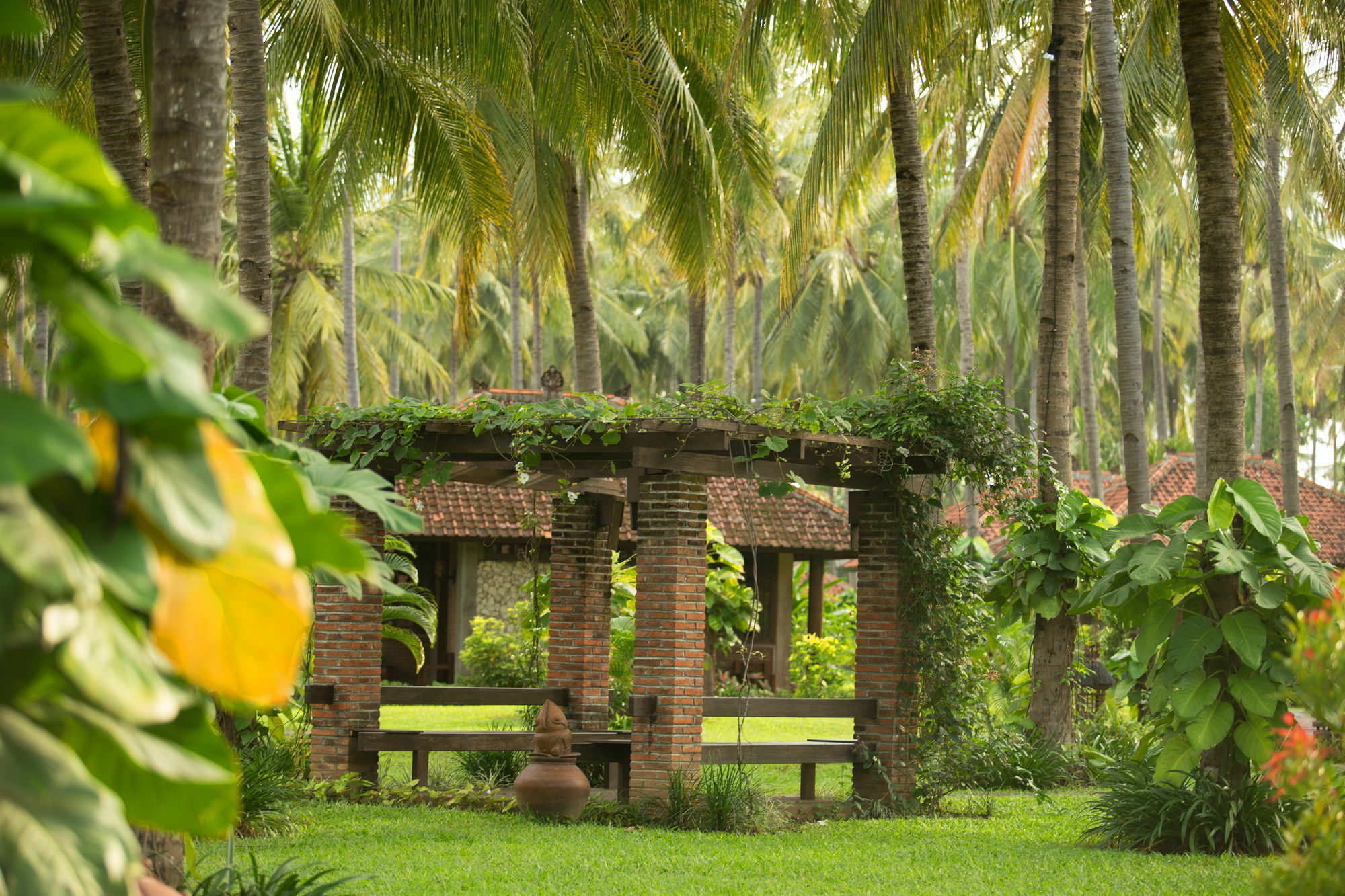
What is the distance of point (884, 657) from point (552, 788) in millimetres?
2846

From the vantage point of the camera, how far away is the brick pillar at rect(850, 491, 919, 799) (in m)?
9.93

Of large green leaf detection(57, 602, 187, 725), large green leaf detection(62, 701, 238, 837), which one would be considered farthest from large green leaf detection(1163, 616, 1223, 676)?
large green leaf detection(57, 602, 187, 725)

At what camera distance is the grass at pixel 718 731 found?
12.0 metres

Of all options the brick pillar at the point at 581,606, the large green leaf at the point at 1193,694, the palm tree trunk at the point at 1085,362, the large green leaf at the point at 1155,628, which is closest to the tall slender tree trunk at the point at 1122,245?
the palm tree trunk at the point at 1085,362

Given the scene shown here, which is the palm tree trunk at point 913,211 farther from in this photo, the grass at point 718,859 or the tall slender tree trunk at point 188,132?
the tall slender tree trunk at point 188,132

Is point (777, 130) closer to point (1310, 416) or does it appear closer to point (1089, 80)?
point (1089, 80)

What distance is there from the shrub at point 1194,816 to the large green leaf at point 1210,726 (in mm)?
416

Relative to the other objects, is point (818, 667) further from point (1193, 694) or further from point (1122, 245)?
point (1193, 694)

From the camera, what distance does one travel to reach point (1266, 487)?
26234 millimetres

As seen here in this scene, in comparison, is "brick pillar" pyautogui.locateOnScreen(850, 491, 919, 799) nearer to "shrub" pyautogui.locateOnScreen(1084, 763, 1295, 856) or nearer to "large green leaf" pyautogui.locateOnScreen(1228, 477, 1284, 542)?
"shrub" pyautogui.locateOnScreen(1084, 763, 1295, 856)

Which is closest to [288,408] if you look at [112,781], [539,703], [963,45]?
[539,703]

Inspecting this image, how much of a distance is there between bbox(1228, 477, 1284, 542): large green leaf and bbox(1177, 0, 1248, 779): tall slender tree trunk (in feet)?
0.93

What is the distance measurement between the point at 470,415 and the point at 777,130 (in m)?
25.1

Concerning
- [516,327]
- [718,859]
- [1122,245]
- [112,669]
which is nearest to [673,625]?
[718,859]
